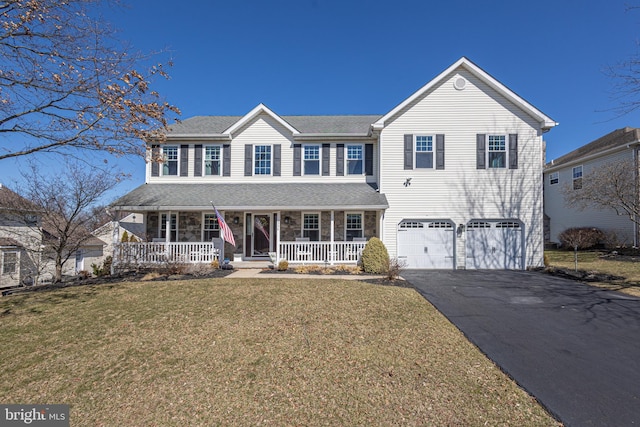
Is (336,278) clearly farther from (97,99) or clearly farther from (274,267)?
(97,99)

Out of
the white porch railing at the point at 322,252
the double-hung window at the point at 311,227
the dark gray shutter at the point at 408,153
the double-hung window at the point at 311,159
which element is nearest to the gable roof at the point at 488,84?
the dark gray shutter at the point at 408,153

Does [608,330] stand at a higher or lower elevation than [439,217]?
lower

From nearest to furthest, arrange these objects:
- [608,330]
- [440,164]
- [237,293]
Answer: [608,330] < [237,293] < [440,164]

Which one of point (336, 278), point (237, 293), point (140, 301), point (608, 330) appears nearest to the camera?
point (608, 330)

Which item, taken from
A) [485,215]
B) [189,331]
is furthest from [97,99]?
[485,215]

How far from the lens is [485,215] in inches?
525

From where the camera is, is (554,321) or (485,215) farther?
(485,215)

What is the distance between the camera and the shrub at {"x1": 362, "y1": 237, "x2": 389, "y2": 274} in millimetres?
11688

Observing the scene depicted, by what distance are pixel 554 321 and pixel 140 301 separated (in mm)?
9958

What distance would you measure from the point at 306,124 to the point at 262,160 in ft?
11.2

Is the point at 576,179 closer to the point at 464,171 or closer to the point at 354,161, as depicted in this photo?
the point at 464,171

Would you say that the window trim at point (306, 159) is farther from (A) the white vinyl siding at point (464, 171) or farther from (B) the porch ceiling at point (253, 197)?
(A) the white vinyl siding at point (464, 171)

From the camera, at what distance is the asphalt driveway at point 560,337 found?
3629mm

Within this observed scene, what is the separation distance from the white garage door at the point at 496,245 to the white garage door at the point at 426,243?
3.07 ft
